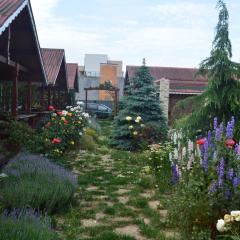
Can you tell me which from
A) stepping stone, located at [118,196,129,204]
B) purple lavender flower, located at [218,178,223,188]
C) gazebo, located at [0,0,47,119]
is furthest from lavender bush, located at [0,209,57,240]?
gazebo, located at [0,0,47,119]

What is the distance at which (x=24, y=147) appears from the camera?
9844 millimetres

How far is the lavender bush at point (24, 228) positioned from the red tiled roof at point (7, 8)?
3.56 m

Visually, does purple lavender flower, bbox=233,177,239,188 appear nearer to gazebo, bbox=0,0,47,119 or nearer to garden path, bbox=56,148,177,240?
garden path, bbox=56,148,177,240

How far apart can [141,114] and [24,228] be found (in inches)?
431

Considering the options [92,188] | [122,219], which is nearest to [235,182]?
[122,219]

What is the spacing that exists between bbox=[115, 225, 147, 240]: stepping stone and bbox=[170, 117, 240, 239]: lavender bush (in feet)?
1.62

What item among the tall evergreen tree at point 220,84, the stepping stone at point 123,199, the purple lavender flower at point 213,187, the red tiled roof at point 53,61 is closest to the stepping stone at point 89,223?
the stepping stone at point 123,199

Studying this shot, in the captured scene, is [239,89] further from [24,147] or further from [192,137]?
[24,147]

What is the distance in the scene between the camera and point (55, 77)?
60.0ft

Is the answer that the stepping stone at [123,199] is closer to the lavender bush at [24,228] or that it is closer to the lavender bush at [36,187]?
the lavender bush at [36,187]

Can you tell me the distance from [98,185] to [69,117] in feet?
16.5

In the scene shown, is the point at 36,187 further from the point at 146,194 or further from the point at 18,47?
the point at 18,47

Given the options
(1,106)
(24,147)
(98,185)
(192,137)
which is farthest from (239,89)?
(1,106)

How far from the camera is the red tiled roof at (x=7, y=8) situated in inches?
281
